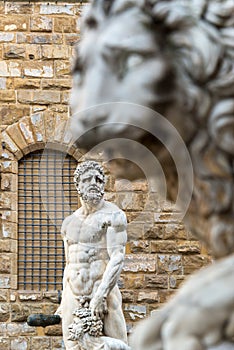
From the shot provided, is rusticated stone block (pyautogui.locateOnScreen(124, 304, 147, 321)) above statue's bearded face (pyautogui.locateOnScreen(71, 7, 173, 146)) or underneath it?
above

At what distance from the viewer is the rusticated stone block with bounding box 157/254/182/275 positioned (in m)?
12.3

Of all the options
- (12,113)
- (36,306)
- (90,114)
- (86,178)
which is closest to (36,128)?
(12,113)

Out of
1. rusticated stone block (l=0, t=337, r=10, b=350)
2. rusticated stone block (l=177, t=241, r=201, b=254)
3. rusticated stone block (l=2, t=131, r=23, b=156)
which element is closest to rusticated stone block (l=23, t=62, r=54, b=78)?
rusticated stone block (l=2, t=131, r=23, b=156)

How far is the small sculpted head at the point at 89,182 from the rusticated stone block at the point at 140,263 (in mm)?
3487

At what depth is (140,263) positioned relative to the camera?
1219cm

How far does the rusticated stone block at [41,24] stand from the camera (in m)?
12.8

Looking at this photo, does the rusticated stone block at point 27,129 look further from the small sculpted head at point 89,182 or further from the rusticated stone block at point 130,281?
the small sculpted head at point 89,182

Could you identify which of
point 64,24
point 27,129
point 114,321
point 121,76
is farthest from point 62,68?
point 121,76

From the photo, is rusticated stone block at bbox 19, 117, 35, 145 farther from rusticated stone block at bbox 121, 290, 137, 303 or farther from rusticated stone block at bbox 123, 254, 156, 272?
rusticated stone block at bbox 121, 290, 137, 303

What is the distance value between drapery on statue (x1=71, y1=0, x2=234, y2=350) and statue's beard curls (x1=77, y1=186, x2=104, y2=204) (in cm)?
760

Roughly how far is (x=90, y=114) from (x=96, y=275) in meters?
7.61

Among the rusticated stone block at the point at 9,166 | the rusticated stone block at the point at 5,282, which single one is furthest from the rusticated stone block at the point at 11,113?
the rusticated stone block at the point at 5,282

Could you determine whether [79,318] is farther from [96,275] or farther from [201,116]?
[201,116]

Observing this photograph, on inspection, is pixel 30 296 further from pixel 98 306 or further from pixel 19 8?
pixel 98 306
